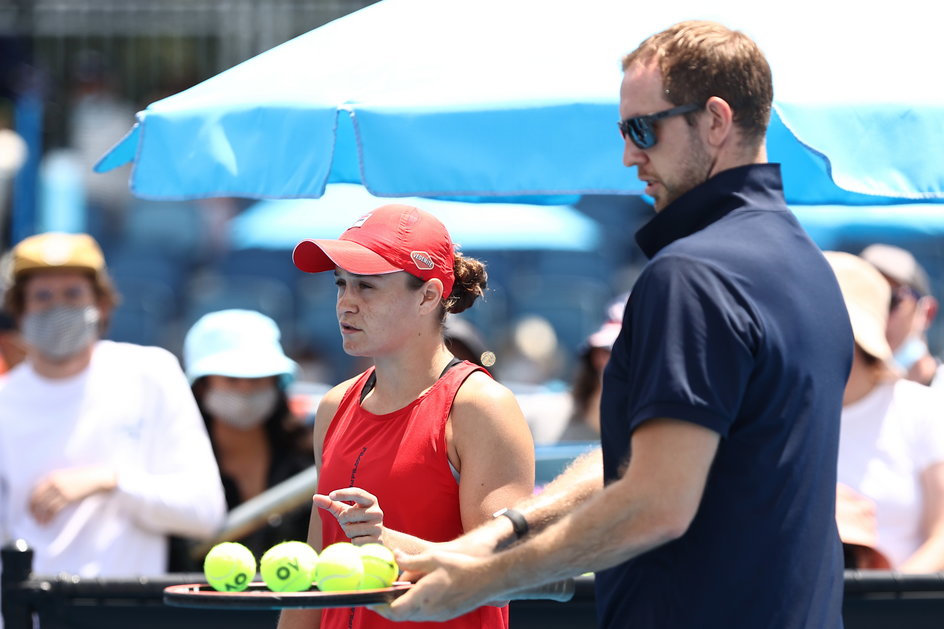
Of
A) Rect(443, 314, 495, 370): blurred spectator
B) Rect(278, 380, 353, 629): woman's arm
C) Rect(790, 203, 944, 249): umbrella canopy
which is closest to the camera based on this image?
Rect(278, 380, 353, 629): woman's arm

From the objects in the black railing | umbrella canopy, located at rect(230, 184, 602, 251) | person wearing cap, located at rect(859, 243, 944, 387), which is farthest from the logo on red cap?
umbrella canopy, located at rect(230, 184, 602, 251)

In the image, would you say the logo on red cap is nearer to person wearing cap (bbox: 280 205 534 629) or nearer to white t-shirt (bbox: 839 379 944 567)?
person wearing cap (bbox: 280 205 534 629)

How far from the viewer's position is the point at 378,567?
2.34 metres

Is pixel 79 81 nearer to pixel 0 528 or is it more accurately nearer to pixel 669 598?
pixel 0 528

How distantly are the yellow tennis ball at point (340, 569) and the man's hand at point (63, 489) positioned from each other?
2210 mm

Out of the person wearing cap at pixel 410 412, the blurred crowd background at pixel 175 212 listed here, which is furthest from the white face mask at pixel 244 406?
the blurred crowd background at pixel 175 212

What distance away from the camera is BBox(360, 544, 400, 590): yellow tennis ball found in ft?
7.62

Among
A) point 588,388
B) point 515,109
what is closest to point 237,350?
point 588,388

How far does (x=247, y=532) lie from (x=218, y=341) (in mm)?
857

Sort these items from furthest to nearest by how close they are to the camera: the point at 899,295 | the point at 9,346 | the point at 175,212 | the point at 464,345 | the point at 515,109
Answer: the point at 175,212
the point at 9,346
the point at 464,345
the point at 899,295
the point at 515,109

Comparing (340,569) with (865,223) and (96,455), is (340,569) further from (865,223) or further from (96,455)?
(865,223)

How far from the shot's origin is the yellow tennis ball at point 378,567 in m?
2.32

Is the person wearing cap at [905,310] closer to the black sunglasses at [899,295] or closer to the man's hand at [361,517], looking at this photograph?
the black sunglasses at [899,295]

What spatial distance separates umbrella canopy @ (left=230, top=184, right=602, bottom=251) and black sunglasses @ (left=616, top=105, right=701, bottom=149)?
476 centimetres
